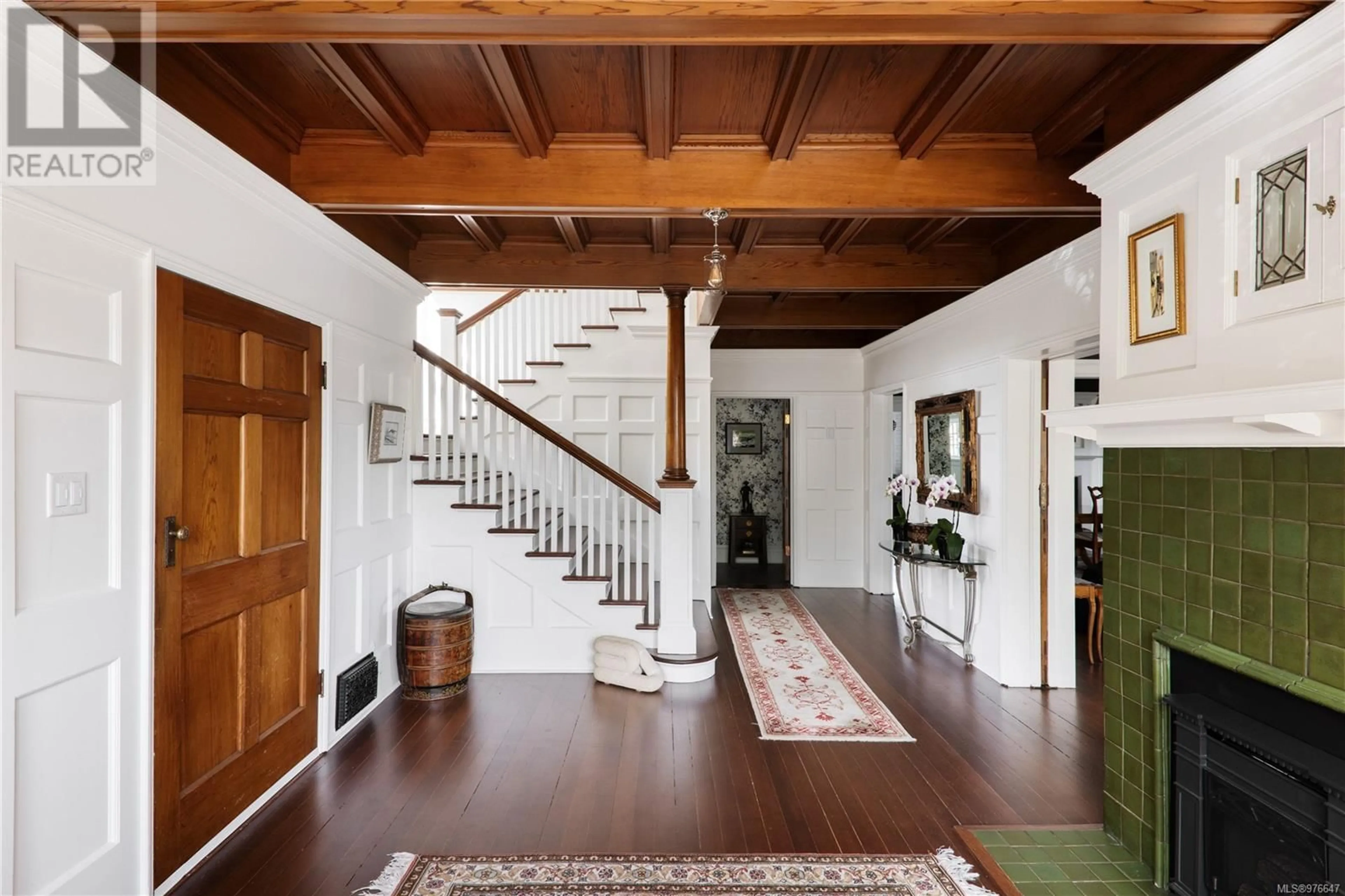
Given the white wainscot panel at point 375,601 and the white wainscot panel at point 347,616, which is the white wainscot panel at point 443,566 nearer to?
the white wainscot panel at point 375,601

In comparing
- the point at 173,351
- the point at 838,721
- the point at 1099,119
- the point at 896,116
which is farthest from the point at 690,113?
the point at 838,721

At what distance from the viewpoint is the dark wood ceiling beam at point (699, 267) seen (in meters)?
4.50

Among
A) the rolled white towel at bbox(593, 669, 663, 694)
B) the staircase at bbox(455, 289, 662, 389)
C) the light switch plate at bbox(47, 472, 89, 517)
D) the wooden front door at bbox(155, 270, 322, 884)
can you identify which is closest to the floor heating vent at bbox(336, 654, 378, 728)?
the wooden front door at bbox(155, 270, 322, 884)

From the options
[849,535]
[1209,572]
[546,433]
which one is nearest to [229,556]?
[546,433]

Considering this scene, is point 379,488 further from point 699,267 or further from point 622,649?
point 699,267

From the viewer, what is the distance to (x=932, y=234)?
414cm

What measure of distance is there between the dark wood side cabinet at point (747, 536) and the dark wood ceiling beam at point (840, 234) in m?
4.33

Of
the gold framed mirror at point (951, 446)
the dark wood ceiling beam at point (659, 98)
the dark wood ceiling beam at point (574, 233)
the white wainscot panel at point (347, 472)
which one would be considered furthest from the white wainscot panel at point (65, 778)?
the gold framed mirror at point (951, 446)

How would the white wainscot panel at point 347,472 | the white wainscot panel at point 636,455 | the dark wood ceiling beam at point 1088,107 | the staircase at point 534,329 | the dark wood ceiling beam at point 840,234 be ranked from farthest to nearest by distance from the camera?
the white wainscot panel at point 636,455 < the staircase at point 534,329 < the dark wood ceiling beam at point 840,234 < the white wainscot panel at point 347,472 < the dark wood ceiling beam at point 1088,107

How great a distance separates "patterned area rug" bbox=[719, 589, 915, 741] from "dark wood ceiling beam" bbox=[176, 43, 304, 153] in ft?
11.6

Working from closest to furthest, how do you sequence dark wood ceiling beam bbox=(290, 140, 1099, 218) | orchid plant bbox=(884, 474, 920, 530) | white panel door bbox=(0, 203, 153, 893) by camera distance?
white panel door bbox=(0, 203, 153, 893)
dark wood ceiling beam bbox=(290, 140, 1099, 218)
orchid plant bbox=(884, 474, 920, 530)

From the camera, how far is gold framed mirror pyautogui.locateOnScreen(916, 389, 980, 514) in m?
4.68

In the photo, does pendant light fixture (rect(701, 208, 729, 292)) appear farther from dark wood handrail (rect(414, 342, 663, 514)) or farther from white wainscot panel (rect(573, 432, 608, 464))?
white wainscot panel (rect(573, 432, 608, 464))

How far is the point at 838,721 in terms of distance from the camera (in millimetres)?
3645
